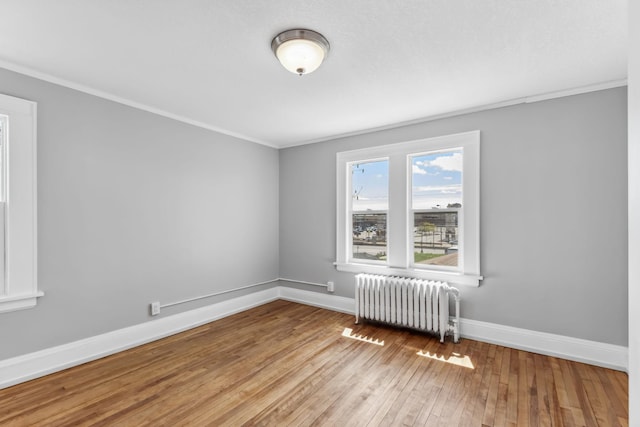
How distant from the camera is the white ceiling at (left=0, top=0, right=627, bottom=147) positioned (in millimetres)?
1876

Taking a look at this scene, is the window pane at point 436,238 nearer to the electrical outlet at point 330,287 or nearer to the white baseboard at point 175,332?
the white baseboard at point 175,332

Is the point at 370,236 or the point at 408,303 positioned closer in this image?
the point at 408,303

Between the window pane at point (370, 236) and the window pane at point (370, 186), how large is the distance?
13 centimetres

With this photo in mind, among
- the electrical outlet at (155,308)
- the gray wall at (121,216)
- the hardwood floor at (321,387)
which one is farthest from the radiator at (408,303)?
the electrical outlet at (155,308)

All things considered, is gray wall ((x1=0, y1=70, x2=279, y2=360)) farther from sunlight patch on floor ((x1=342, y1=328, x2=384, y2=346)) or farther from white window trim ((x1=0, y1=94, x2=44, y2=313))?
sunlight patch on floor ((x1=342, y1=328, x2=384, y2=346))

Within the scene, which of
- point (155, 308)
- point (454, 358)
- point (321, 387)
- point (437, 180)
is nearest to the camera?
point (321, 387)

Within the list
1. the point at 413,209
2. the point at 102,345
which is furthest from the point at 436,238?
the point at 102,345

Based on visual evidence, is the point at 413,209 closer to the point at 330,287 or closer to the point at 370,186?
the point at 370,186

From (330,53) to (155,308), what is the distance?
327cm

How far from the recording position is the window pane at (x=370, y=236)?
14.1ft

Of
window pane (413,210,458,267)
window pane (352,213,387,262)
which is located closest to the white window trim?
window pane (352,213,387,262)

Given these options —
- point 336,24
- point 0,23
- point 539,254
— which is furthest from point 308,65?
point 539,254

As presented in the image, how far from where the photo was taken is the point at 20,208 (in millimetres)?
2582

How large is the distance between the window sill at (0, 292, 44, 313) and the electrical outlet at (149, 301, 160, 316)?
3.34ft
